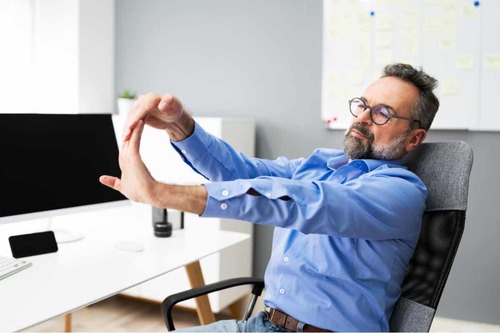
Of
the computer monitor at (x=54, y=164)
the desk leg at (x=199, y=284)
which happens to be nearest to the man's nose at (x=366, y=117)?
the desk leg at (x=199, y=284)

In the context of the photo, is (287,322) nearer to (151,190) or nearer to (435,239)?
(435,239)

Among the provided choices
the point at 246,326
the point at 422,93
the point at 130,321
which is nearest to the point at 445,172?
the point at 422,93

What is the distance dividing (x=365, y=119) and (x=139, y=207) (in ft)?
6.09

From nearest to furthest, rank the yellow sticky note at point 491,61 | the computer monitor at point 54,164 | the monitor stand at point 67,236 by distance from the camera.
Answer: the computer monitor at point 54,164 → the monitor stand at point 67,236 → the yellow sticky note at point 491,61

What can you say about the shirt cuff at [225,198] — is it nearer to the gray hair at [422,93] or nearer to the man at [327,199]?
the man at [327,199]

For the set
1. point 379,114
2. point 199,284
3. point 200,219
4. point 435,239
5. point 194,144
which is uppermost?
point 379,114

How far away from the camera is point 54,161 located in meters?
1.95

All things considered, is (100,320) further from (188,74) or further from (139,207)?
(188,74)

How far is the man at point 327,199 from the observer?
1157 mm

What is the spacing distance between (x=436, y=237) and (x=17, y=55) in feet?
9.11

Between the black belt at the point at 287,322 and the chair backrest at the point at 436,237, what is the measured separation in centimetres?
26

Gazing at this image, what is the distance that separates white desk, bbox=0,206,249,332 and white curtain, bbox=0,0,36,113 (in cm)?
129

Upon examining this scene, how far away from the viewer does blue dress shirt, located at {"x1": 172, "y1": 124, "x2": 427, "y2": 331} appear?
117 cm

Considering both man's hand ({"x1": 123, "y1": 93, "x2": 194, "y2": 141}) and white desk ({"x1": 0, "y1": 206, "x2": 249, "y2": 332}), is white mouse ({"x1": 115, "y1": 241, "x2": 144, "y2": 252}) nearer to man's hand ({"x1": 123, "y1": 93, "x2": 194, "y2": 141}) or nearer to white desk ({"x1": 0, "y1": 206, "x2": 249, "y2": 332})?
white desk ({"x1": 0, "y1": 206, "x2": 249, "y2": 332})
